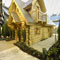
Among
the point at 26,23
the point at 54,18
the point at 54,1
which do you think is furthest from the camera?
the point at 54,18

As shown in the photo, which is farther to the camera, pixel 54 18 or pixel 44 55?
pixel 54 18

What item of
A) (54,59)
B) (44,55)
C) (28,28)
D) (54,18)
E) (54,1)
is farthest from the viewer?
(54,18)

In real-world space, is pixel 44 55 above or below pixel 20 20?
below

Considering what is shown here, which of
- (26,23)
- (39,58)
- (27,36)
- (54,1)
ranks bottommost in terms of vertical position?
(39,58)

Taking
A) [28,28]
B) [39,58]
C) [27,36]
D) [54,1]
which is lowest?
[39,58]

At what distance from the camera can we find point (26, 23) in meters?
6.58

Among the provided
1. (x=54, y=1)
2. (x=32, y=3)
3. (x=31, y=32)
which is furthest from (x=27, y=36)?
(x=54, y=1)

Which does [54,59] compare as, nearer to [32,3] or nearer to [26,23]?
[26,23]

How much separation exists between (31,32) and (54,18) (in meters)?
11.4

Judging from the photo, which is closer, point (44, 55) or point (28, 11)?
point (44, 55)

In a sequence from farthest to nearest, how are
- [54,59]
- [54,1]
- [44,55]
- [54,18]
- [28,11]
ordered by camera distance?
[54,18]
[54,1]
[28,11]
[44,55]
[54,59]

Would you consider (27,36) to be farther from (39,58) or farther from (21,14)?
(39,58)

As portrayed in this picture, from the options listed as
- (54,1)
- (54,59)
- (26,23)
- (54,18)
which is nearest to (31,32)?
(26,23)

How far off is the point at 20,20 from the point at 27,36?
1.91m
